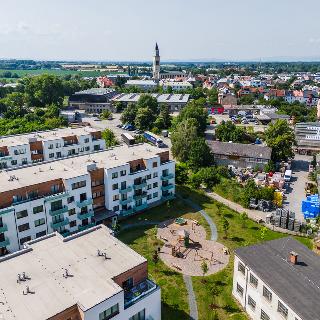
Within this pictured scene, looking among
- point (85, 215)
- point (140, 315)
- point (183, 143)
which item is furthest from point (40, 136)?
point (140, 315)

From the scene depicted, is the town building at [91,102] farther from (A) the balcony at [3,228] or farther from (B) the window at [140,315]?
(B) the window at [140,315]

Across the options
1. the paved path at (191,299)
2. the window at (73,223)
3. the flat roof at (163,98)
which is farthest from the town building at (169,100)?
the paved path at (191,299)

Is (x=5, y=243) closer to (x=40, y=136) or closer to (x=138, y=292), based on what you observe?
(x=138, y=292)

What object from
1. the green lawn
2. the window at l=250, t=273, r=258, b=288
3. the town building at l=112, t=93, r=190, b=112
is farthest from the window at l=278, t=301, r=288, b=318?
the town building at l=112, t=93, r=190, b=112

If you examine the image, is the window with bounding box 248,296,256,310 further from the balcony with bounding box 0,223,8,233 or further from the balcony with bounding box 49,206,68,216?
the balcony with bounding box 0,223,8,233

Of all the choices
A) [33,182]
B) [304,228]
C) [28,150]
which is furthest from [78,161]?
[304,228]

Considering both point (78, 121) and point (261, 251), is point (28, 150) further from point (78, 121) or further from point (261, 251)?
point (78, 121)
